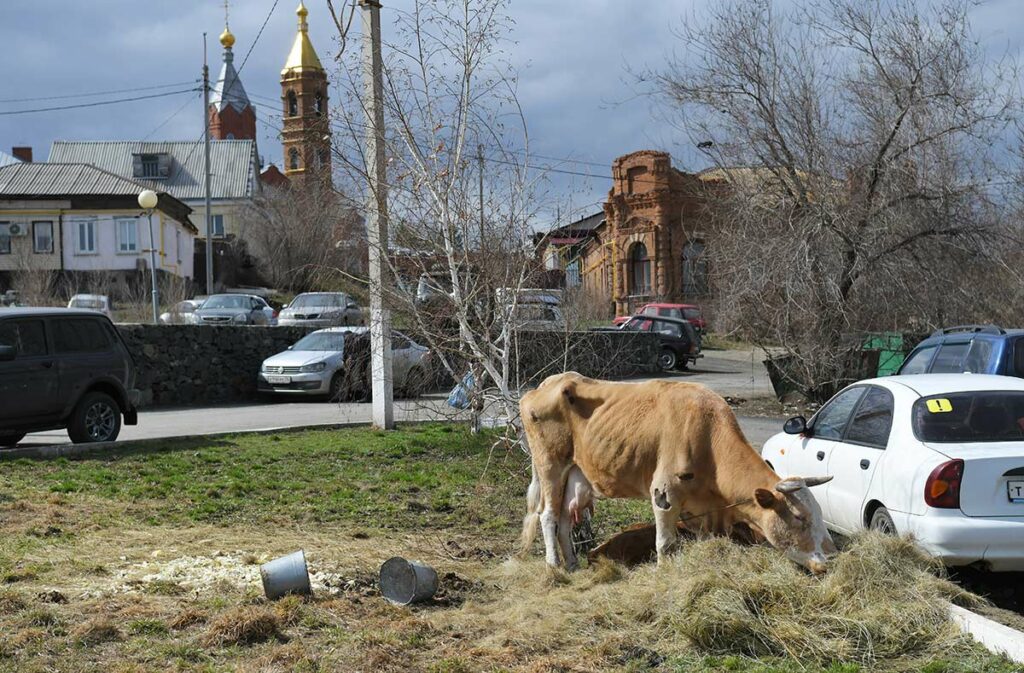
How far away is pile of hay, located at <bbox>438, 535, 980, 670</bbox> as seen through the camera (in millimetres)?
5949

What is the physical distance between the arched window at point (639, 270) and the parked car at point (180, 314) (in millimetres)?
23068

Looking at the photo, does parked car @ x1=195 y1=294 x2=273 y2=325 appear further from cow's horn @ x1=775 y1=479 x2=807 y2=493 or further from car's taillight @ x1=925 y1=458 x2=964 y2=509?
cow's horn @ x1=775 y1=479 x2=807 y2=493

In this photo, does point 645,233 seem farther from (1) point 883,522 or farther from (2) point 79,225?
(1) point 883,522

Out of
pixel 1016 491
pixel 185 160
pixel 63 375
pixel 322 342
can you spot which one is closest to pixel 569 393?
pixel 1016 491

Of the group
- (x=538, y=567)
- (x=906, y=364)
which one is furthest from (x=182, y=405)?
(x=538, y=567)

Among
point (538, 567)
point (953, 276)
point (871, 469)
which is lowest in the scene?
point (538, 567)

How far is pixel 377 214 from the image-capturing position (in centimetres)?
1355

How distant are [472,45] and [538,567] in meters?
7.39

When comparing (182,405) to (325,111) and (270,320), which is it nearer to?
(325,111)

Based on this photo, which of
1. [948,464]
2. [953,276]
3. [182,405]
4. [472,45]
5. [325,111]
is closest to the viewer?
[948,464]

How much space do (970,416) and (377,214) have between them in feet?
25.0

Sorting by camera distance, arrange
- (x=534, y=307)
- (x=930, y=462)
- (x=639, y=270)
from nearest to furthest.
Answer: (x=930, y=462) → (x=534, y=307) → (x=639, y=270)

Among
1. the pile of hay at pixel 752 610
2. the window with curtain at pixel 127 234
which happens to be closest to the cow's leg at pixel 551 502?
the pile of hay at pixel 752 610

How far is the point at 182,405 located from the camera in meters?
24.0
